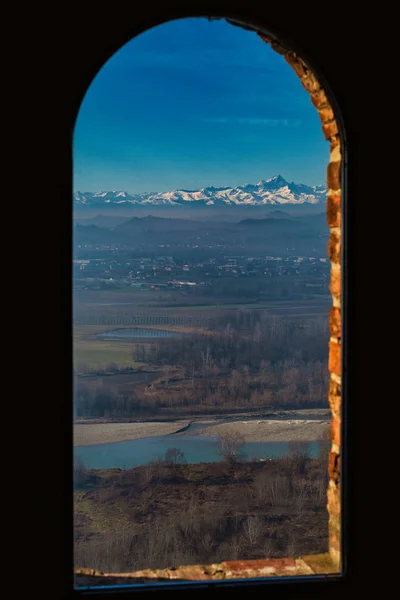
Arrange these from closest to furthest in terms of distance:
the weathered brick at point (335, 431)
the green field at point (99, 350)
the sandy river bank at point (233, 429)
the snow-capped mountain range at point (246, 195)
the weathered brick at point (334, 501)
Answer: the weathered brick at point (335, 431)
the weathered brick at point (334, 501)
the sandy river bank at point (233, 429)
the green field at point (99, 350)
the snow-capped mountain range at point (246, 195)

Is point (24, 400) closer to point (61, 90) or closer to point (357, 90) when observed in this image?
point (61, 90)

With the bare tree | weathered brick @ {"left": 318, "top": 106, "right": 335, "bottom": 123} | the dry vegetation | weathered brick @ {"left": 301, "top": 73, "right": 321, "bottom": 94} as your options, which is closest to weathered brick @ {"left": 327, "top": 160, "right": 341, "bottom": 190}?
weathered brick @ {"left": 318, "top": 106, "right": 335, "bottom": 123}

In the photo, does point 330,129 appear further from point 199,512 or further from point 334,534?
point 199,512

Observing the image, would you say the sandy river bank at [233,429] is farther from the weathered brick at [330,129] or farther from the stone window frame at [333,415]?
the weathered brick at [330,129]

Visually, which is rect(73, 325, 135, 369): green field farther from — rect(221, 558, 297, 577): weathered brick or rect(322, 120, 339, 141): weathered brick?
rect(322, 120, 339, 141): weathered brick

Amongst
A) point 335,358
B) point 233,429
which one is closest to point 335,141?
point 335,358

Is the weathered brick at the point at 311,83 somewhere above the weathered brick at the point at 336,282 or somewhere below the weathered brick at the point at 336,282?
above

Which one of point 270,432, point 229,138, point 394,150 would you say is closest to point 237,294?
point 270,432

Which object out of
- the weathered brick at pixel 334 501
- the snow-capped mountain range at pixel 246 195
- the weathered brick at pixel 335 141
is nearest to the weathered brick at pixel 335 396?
the weathered brick at pixel 334 501
